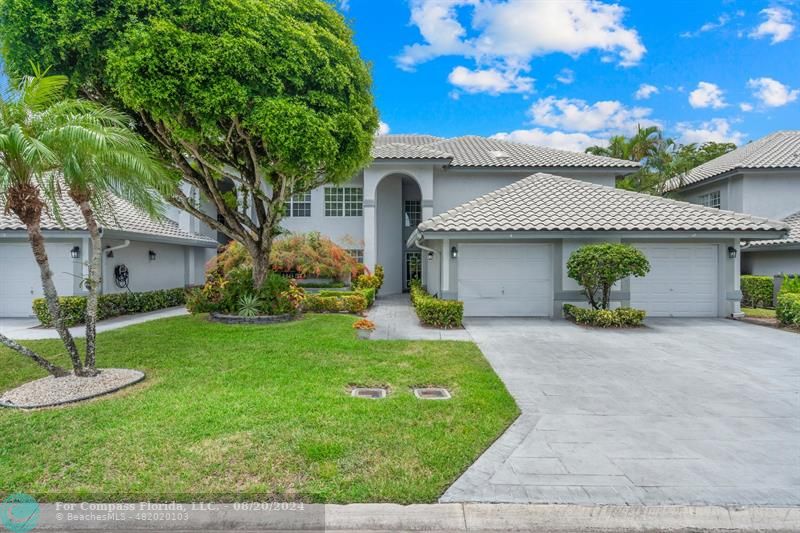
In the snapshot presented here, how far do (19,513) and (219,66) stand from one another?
759 centimetres

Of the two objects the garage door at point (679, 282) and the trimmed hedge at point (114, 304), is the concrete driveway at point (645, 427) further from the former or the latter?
the trimmed hedge at point (114, 304)

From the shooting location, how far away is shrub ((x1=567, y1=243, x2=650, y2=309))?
404 inches

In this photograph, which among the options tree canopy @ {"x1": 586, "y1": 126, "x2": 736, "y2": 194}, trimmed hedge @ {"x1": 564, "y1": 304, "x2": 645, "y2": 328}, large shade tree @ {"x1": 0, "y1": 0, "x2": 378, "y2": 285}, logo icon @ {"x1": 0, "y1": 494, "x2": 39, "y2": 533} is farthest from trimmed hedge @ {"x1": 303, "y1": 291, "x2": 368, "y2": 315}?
tree canopy @ {"x1": 586, "y1": 126, "x2": 736, "y2": 194}

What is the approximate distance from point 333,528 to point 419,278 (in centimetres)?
1810

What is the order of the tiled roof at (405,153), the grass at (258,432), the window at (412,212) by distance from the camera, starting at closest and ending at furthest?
the grass at (258,432), the tiled roof at (405,153), the window at (412,212)

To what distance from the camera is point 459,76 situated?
19.3 m

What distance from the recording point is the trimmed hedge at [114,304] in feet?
36.3

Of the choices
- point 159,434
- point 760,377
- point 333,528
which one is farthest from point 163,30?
point 760,377

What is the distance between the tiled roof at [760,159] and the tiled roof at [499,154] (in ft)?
12.3

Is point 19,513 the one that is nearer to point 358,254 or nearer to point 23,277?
point 23,277

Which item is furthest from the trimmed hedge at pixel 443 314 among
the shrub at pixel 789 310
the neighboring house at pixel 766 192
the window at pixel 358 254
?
the neighboring house at pixel 766 192

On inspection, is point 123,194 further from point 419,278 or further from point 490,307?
point 419,278

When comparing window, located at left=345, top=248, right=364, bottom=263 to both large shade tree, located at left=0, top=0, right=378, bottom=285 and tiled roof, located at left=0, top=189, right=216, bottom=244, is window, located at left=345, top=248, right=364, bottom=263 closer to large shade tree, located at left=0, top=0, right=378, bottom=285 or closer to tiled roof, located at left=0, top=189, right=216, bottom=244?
tiled roof, located at left=0, top=189, right=216, bottom=244

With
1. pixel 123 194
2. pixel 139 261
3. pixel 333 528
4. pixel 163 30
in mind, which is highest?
pixel 163 30
